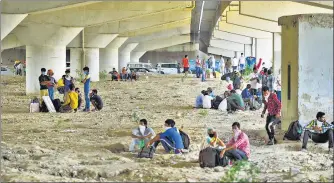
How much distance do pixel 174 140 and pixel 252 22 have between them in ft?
94.7

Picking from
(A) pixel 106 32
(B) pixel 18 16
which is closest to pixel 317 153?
(B) pixel 18 16

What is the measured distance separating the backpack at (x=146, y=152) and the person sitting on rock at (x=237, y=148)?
5.13 feet

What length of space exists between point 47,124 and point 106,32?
81.0 ft

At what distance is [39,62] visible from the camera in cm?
3025

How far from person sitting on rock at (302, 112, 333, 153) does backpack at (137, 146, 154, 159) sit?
10.5 feet

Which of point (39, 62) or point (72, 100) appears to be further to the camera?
point (39, 62)

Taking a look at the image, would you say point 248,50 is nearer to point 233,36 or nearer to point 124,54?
point 233,36

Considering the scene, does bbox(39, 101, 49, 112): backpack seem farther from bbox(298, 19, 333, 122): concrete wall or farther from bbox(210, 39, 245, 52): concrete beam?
bbox(210, 39, 245, 52): concrete beam

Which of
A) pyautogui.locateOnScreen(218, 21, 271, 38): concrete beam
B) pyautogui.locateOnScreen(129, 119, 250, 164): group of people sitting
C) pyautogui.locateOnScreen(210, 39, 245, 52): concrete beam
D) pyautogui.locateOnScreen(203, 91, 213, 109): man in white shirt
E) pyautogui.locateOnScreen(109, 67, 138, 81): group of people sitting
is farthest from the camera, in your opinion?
pyautogui.locateOnScreen(210, 39, 245, 52): concrete beam

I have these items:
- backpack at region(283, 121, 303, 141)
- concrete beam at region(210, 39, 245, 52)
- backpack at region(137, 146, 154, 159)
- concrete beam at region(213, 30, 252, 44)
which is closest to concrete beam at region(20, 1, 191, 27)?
backpack at region(283, 121, 303, 141)

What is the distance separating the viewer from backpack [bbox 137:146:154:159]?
12484 millimetres

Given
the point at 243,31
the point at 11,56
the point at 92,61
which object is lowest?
the point at 92,61

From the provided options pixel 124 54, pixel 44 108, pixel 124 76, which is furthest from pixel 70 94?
pixel 124 54

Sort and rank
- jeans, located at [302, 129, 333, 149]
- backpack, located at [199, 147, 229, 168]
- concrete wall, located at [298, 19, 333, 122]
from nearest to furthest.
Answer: backpack, located at [199, 147, 229, 168]
jeans, located at [302, 129, 333, 149]
concrete wall, located at [298, 19, 333, 122]
